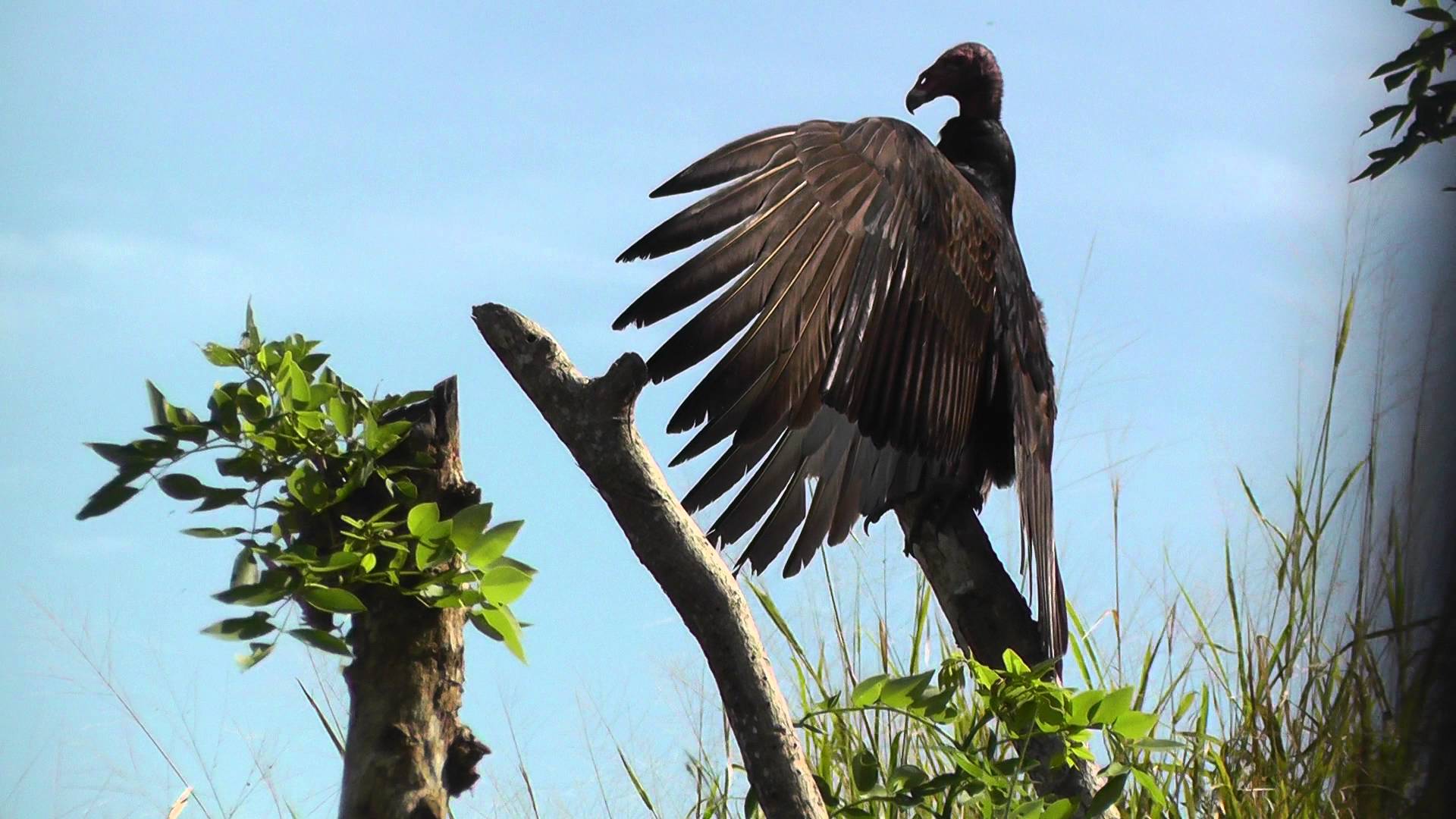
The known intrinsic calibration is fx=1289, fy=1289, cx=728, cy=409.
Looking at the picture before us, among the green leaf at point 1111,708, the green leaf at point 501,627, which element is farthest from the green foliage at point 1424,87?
the green leaf at point 501,627

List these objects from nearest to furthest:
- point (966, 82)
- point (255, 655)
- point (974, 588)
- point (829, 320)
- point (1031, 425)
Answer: point (255, 655), point (829, 320), point (974, 588), point (1031, 425), point (966, 82)

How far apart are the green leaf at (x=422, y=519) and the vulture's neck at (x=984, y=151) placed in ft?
5.37

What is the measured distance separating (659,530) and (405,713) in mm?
235

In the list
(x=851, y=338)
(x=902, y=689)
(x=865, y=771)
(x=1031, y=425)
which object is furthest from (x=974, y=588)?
(x=902, y=689)

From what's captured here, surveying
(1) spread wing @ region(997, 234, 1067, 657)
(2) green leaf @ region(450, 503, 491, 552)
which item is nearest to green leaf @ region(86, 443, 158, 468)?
(2) green leaf @ region(450, 503, 491, 552)

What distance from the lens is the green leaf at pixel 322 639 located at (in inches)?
36.2

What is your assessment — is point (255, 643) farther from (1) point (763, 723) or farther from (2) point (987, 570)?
(2) point (987, 570)

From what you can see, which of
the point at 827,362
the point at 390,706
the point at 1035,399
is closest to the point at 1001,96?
the point at 1035,399

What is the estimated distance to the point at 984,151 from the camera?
8.05 ft

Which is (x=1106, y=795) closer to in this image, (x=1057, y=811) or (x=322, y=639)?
(x=1057, y=811)

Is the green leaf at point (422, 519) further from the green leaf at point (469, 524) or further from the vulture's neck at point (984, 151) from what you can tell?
the vulture's neck at point (984, 151)

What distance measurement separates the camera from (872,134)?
1.71m

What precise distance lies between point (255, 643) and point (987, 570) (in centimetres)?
112

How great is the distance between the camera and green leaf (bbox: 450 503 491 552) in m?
0.93
